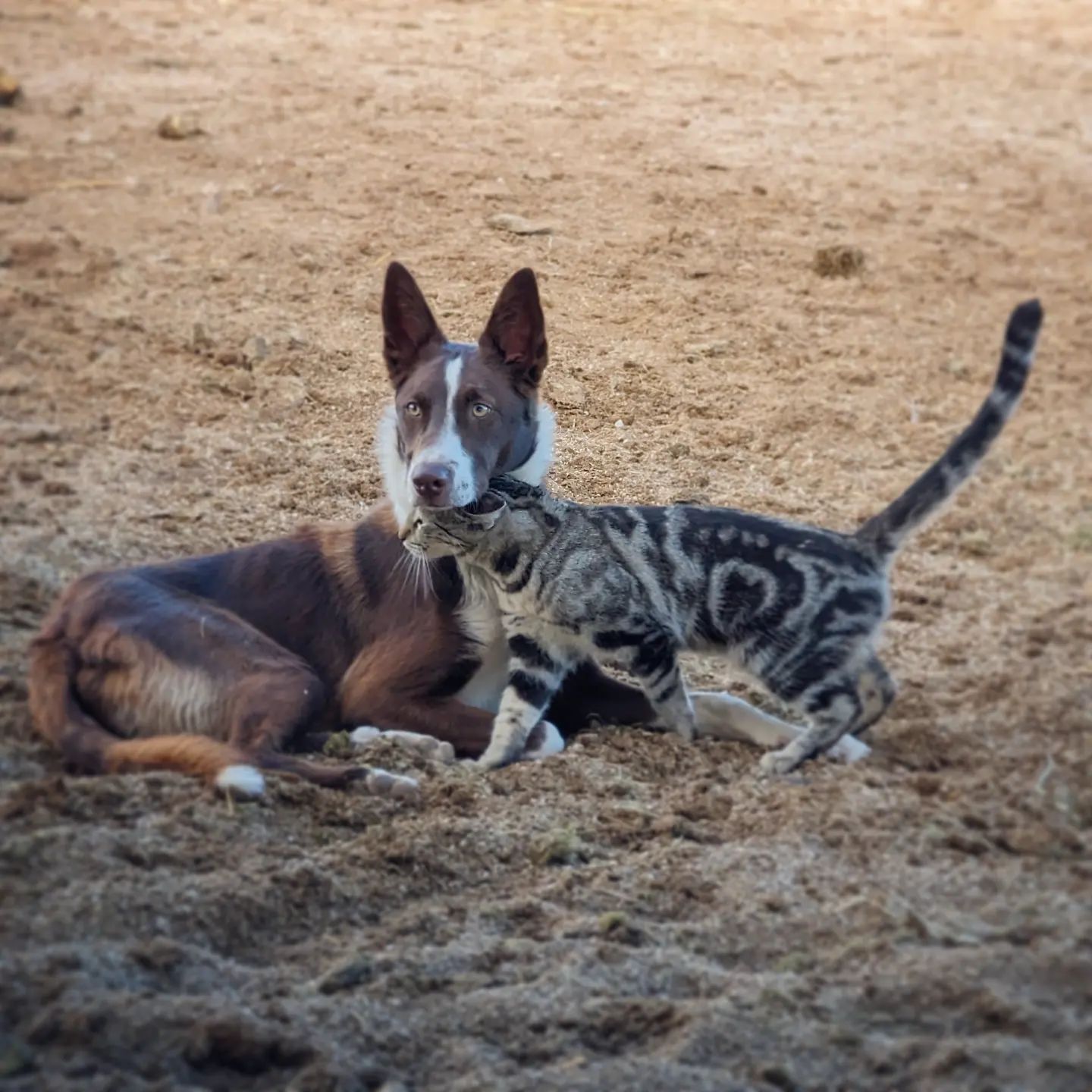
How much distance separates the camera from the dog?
4254 millimetres

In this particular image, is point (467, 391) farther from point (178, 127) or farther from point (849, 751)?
point (178, 127)

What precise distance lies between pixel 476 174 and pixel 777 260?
59.4 inches

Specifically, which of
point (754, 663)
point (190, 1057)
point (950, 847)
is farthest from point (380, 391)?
point (190, 1057)

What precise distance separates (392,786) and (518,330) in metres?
1.44

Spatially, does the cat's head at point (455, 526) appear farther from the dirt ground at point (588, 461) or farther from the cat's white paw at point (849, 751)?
the cat's white paw at point (849, 751)

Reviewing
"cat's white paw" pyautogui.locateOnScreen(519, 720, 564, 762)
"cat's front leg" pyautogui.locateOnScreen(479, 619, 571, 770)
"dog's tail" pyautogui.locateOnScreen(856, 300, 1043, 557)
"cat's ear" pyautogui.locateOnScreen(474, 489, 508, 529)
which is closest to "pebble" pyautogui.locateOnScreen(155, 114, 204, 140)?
"cat's ear" pyautogui.locateOnScreen(474, 489, 508, 529)

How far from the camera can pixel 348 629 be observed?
477 centimetres

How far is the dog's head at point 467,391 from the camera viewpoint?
4426 mm

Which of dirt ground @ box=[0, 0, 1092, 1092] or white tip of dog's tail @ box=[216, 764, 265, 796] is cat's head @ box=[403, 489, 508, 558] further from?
white tip of dog's tail @ box=[216, 764, 265, 796]

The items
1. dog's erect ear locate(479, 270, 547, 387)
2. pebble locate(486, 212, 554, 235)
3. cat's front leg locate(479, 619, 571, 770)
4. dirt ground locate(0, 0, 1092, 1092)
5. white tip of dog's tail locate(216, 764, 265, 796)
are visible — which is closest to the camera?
dirt ground locate(0, 0, 1092, 1092)

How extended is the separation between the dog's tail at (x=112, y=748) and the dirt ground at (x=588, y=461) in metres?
0.09

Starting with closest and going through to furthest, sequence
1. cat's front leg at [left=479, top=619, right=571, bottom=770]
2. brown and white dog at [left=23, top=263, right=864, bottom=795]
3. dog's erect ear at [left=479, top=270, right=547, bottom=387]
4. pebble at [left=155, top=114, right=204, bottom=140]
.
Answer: brown and white dog at [left=23, top=263, right=864, bottom=795] < cat's front leg at [left=479, top=619, right=571, bottom=770] < dog's erect ear at [left=479, top=270, right=547, bottom=387] < pebble at [left=155, top=114, right=204, bottom=140]

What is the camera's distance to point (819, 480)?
19.2ft

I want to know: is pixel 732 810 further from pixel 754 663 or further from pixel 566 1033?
pixel 566 1033
